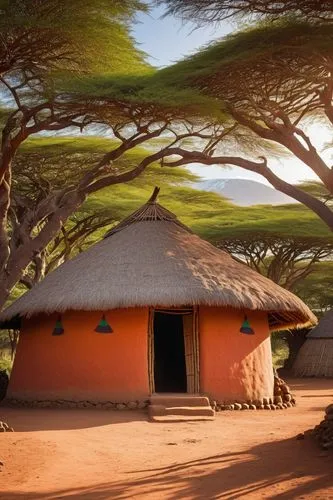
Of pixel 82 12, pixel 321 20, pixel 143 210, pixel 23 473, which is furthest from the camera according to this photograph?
pixel 143 210

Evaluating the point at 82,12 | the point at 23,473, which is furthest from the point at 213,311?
the point at 23,473

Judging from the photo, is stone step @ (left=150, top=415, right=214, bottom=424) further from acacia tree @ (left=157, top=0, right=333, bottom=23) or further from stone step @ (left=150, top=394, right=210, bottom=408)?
acacia tree @ (left=157, top=0, right=333, bottom=23)

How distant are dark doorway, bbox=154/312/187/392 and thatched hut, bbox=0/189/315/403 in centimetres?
331

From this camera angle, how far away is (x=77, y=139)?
18.4 meters

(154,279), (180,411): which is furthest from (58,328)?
(180,411)

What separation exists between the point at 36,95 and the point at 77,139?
422 centimetres

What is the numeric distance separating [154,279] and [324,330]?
40.2ft

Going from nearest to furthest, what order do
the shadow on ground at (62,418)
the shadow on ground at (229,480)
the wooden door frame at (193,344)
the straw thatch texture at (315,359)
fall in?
the shadow on ground at (229,480), the shadow on ground at (62,418), the wooden door frame at (193,344), the straw thatch texture at (315,359)

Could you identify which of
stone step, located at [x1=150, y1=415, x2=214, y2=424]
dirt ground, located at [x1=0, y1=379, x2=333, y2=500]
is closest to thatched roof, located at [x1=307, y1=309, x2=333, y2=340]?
dirt ground, located at [x1=0, y1=379, x2=333, y2=500]

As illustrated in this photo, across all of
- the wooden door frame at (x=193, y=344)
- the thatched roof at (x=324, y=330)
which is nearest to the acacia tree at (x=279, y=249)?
the thatched roof at (x=324, y=330)

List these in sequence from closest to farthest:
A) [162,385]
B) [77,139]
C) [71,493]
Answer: [71,493] → [162,385] → [77,139]

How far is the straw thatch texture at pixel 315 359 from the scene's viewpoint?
77.2ft

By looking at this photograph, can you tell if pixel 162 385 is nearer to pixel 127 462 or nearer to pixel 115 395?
pixel 115 395

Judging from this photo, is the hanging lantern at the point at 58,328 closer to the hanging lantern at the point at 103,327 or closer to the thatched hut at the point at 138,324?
the thatched hut at the point at 138,324
